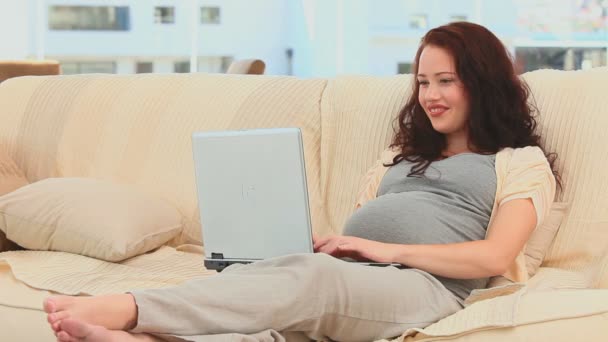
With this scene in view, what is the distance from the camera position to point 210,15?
276 inches

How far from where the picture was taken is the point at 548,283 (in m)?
2.13

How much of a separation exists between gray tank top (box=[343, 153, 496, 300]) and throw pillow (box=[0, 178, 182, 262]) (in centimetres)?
57

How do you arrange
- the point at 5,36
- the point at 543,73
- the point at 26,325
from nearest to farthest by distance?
1. the point at 26,325
2. the point at 543,73
3. the point at 5,36

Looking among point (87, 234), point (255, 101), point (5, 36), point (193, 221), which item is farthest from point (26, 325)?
point (5, 36)

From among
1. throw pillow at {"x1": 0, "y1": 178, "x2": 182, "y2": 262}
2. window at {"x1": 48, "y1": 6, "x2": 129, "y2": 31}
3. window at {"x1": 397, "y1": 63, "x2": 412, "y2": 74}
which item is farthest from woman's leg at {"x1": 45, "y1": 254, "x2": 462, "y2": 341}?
window at {"x1": 48, "y1": 6, "x2": 129, "y2": 31}

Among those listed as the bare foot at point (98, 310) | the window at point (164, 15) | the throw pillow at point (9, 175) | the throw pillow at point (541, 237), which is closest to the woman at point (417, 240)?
the bare foot at point (98, 310)

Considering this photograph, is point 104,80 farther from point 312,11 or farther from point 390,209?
point 312,11

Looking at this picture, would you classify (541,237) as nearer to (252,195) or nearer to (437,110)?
(437,110)

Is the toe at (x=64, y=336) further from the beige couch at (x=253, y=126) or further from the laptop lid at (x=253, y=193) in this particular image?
the laptop lid at (x=253, y=193)

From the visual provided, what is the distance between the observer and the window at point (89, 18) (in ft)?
22.4

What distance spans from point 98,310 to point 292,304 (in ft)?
1.07

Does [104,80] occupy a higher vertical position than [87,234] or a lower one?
higher

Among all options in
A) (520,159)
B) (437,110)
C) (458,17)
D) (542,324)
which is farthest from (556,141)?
(458,17)

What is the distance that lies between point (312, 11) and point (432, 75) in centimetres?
485
